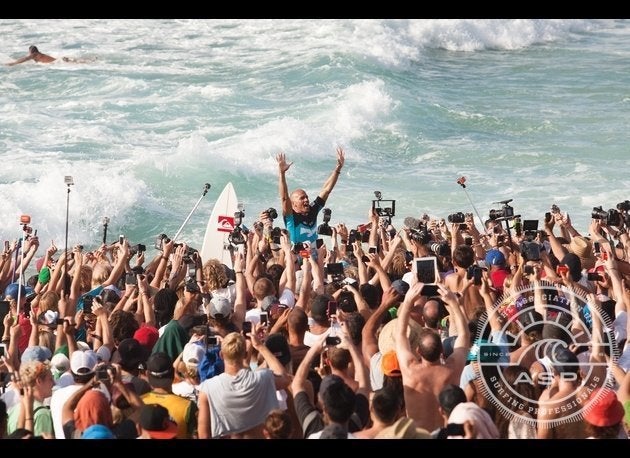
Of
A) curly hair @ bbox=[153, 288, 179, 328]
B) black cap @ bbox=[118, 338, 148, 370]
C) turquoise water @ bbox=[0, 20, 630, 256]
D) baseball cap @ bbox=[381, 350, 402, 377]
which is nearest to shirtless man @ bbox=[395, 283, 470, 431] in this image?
baseball cap @ bbox=[381, 350, 402, 377]

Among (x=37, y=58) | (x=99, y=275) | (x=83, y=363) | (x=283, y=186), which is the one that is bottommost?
(x=99, y=275)

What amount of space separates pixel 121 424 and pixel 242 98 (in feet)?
67.9

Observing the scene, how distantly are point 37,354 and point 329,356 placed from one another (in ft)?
5.88

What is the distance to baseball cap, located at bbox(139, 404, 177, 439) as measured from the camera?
5223 mm

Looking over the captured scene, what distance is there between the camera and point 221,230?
1095cm

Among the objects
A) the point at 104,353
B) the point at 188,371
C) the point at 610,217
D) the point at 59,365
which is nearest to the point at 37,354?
the point at 59,365

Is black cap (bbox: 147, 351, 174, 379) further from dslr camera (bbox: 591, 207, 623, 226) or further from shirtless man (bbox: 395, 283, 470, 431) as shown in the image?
dslr camera (bbox: 591, 207, 623, 226)

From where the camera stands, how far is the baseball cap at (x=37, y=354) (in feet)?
20.9

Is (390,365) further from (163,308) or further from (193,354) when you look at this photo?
(163,308)

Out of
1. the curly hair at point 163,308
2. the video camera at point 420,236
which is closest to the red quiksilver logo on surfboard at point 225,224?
the video camera at point 420,236

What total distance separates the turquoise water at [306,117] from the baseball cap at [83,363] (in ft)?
36.1

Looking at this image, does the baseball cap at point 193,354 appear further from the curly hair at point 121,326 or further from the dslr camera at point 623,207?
the dslr camera at point 623,207
